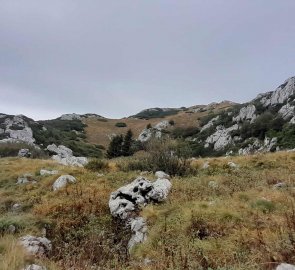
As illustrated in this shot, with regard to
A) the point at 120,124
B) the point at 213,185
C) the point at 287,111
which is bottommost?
the point at 213,185

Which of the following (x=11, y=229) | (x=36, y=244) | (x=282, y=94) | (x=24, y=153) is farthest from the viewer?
(x=282, y=94)

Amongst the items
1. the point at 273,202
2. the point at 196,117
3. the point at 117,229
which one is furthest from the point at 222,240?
the point at 196,117

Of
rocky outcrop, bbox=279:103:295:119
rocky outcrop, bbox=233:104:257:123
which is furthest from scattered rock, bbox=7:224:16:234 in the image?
rocky outcrop, bbox=233:104:257:123

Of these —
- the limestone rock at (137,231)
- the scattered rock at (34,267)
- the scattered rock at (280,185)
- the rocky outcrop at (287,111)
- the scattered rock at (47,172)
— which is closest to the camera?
the scattered rock at (34,267)

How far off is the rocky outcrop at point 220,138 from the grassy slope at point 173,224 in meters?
38.8

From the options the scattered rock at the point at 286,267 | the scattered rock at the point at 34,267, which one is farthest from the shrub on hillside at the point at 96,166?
the scattered rock at the point at 286,267

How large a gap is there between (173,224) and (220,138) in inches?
1901

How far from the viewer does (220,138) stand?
5616 cm

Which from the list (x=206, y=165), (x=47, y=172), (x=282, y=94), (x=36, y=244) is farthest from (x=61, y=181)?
(x=282, y=94)

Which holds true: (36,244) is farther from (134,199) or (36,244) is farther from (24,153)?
(24,153)

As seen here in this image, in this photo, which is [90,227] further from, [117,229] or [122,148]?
[122,148]

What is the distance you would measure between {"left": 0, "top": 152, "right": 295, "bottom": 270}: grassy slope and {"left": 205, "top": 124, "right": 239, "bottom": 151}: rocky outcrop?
127 ft

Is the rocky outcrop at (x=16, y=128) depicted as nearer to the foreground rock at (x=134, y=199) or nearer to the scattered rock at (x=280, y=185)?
the foreground rock at (x=134, y=199)

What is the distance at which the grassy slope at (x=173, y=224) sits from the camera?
19.6 feet
